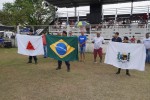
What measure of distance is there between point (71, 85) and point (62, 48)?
2.72m

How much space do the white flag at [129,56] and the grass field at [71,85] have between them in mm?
442

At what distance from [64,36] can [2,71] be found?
2.94m

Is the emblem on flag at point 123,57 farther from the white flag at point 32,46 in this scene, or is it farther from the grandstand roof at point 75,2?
the grandstand roof at point 75,2

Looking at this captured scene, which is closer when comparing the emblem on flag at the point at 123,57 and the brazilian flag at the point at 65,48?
the emblem on flag at the point at 123,57

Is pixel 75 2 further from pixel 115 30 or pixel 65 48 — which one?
pixel 65 48

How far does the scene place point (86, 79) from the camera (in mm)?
8781

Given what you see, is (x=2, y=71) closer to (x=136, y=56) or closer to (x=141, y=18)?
(x=136, y=56)

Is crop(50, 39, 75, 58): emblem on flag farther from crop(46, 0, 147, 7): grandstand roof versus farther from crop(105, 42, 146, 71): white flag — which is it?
crop(46, 0, 147, 7): grandstand roof

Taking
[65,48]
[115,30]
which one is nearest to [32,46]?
[65,48]

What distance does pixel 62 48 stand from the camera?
33.7 feet

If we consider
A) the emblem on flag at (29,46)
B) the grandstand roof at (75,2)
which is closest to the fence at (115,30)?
the grandstand roof at (75,2)

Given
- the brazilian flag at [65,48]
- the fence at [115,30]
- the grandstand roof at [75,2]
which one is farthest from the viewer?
the grandstand roof at [75,2]

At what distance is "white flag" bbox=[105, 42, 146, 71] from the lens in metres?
9.44

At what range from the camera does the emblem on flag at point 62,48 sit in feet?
33.3
